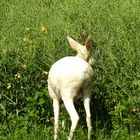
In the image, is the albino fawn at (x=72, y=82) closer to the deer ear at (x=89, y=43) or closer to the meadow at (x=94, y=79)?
the deer ear at (x=89, y=43)

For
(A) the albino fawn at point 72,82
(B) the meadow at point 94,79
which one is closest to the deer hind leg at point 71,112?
(A) the albino fawn at point 72,82

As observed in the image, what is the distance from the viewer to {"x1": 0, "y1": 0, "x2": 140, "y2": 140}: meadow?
6902mm

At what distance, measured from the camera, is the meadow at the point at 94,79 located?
6902 millimetres

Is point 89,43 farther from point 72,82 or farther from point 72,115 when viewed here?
point 72,115

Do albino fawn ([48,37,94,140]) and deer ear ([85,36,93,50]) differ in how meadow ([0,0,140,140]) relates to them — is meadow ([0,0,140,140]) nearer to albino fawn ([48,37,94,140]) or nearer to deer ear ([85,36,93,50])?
albino fawn ([48,37,94,140])

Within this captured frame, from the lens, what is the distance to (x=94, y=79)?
278 inches

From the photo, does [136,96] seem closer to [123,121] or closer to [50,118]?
[123,121]

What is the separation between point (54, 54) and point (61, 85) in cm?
130

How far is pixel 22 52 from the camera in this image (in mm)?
7902

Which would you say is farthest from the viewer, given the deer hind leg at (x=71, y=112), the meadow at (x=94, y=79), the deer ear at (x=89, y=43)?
the meadow at (x=94, y=79)

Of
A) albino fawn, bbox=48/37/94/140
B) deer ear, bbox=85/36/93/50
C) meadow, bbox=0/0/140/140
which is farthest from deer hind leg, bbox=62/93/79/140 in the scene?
deer ear, bbox=85/36/93/50

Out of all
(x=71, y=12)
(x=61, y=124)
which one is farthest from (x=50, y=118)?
(x=71, y=12)

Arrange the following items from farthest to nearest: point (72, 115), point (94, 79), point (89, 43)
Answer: point (94, 79) → point (89, 43) → point (72, 115)

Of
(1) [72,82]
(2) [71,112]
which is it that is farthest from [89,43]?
(2) [71,112]
